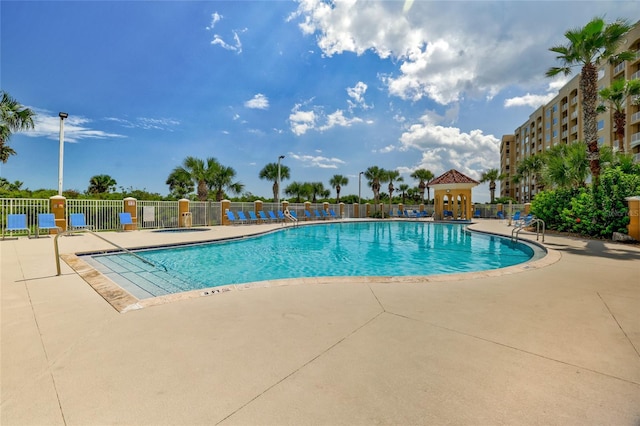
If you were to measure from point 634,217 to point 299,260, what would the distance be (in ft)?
37.8

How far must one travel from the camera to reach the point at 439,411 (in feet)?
5.30

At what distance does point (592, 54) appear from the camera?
11.8 metres

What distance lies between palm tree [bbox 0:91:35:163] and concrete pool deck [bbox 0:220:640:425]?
1431 centimetres

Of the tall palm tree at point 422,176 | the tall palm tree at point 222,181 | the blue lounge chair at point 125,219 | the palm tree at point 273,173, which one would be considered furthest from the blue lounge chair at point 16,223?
the tall palm tree at point 422,176

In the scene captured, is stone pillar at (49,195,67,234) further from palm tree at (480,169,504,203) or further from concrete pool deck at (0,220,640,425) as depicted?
palm tree at (480,169,504,203)

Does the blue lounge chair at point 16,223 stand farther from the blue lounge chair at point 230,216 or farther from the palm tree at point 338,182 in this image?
the palm tree at point 338,182

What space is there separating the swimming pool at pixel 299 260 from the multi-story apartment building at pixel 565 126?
13768 millimetres

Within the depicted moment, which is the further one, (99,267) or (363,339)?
(99,267)

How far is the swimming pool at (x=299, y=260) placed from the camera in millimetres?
6211

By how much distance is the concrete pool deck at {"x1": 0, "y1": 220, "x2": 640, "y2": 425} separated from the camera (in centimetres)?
163

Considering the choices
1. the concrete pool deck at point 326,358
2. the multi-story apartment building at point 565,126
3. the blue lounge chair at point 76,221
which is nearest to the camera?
the concrete pool deck at point 326,358

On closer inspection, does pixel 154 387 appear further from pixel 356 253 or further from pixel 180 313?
pixel 356 253

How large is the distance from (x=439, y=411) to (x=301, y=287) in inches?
113

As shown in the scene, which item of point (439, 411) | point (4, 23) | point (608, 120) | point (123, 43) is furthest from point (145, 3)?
point (608, 120)
